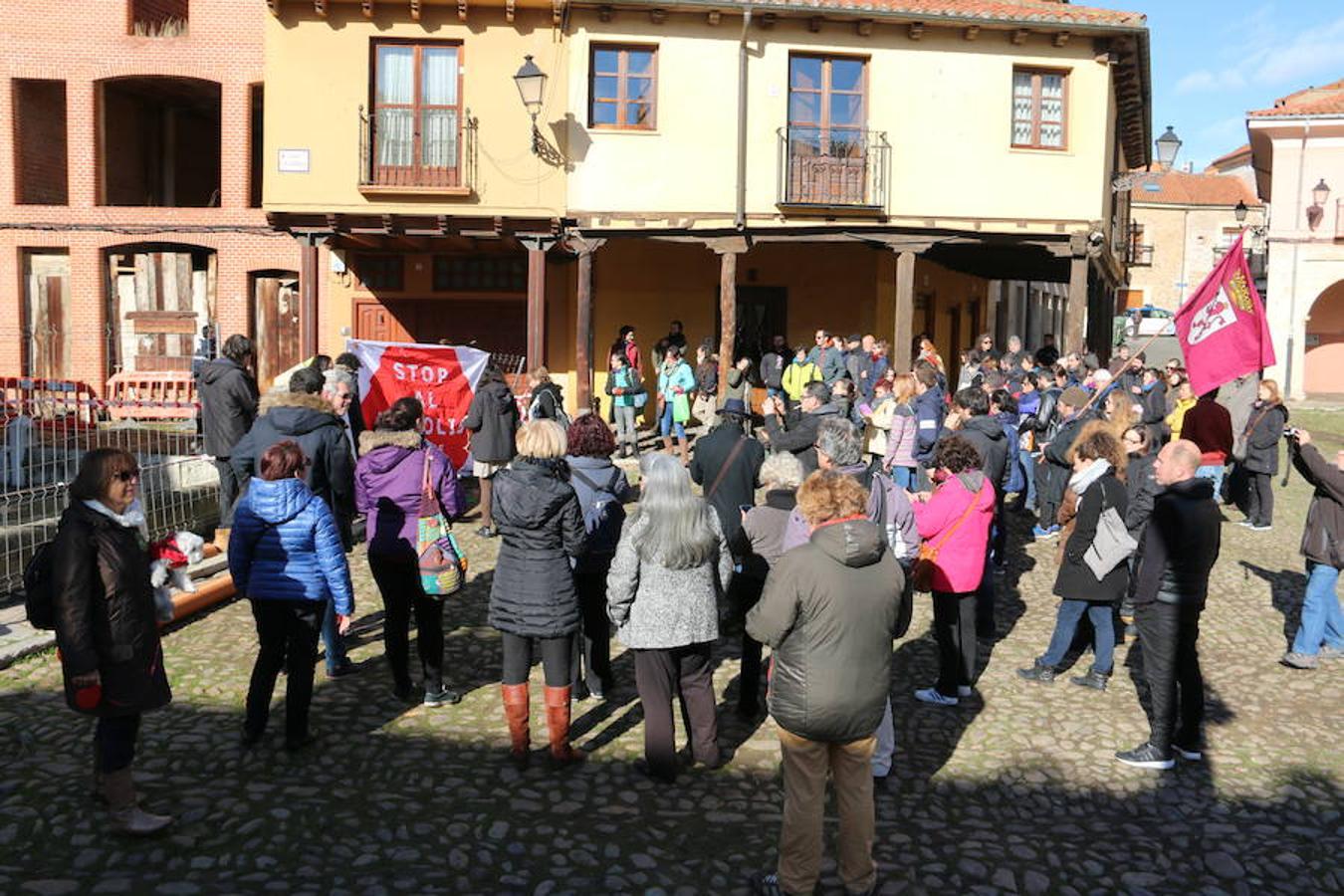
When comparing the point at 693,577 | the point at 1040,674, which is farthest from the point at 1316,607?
the point at 693,577

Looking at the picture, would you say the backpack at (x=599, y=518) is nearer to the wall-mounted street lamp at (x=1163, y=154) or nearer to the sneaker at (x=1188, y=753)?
the sneaker at (x=1188, y=753)

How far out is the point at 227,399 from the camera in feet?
28.9

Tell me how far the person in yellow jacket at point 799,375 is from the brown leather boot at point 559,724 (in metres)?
10.8

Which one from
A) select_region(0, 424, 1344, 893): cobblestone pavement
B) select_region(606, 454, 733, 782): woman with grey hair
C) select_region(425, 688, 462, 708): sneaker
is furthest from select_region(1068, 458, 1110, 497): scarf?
select_region(425, 688, 462, 708): sneaker

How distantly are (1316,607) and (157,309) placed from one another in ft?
67.5

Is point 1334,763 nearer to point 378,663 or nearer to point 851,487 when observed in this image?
point 851,487

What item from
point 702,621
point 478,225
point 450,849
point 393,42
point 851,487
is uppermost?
point 393,42

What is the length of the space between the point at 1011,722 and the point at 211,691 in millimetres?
4662

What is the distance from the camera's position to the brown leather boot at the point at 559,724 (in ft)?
18.4

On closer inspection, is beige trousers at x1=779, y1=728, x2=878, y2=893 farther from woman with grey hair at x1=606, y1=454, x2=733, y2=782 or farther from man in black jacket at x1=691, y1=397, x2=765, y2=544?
man in black jacket at x1=691, y1=397, x2=765, y2=544

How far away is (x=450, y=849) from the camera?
4855 millimetres

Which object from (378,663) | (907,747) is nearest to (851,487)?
(907,747)

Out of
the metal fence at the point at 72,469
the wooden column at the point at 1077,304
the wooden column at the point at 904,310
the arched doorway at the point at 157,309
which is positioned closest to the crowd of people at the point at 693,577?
the metal fence at the point at 72,469

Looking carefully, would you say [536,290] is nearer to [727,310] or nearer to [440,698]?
[727,310]
